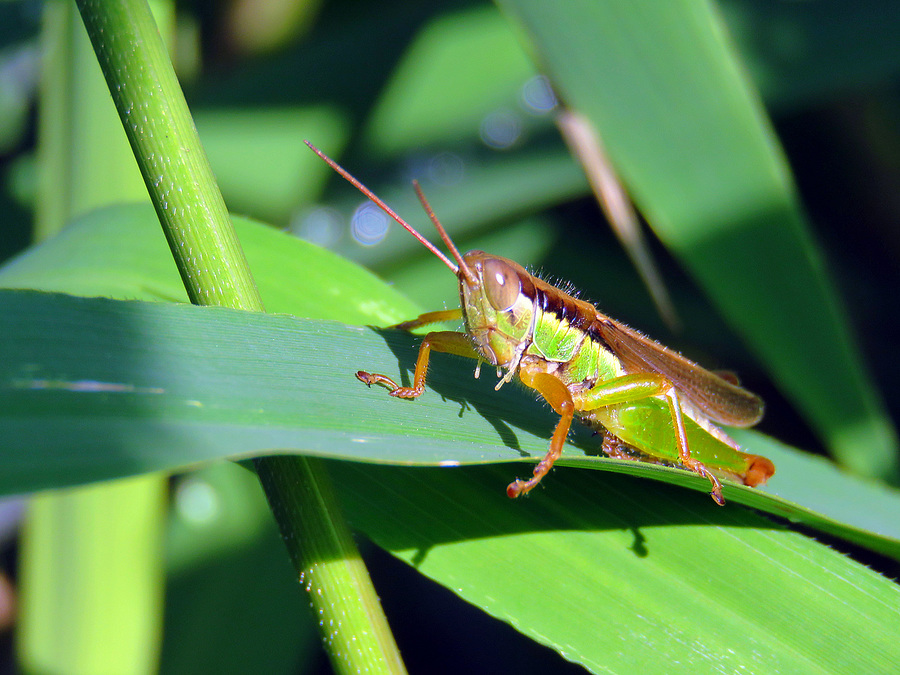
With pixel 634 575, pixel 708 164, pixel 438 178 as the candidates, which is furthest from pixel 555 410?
pixel 438 178

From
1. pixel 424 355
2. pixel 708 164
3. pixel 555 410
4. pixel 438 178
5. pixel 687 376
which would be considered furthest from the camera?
pixel 438 178

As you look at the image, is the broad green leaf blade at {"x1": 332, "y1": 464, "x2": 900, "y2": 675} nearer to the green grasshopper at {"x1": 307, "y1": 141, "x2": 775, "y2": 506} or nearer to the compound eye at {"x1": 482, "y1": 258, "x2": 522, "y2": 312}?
the green grasshopper at {"x1": 307, "y1": 141, "x2": 775, "y2": 506}

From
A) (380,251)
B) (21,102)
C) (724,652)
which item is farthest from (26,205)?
(724,652)

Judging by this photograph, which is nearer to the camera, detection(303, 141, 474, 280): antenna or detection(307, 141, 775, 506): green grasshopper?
detection(303, 141, 474, 280): antenna

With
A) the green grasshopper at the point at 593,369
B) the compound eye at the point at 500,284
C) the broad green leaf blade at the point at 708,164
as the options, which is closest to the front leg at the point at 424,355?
the green grasshopper at the point at 593,369

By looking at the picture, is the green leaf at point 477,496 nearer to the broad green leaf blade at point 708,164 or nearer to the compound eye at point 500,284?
the compound eye at point 500,284

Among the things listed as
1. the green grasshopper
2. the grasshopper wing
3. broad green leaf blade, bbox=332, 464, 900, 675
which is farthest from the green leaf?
the grasshopper wing

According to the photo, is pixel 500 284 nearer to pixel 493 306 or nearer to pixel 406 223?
pixel 493 306
